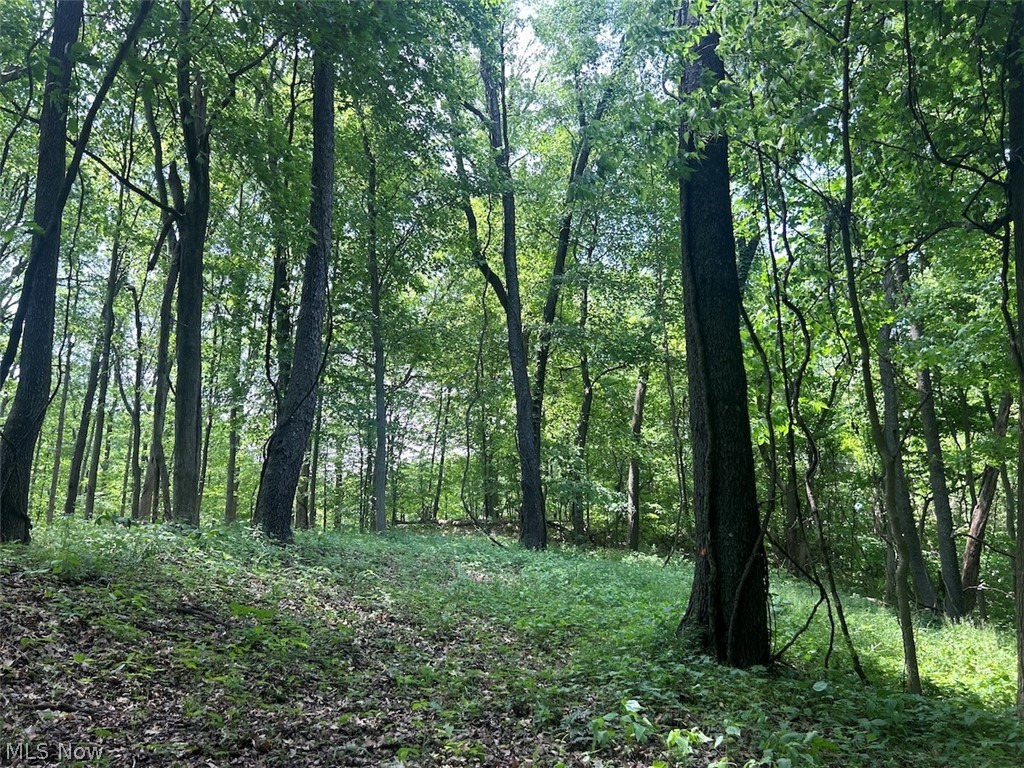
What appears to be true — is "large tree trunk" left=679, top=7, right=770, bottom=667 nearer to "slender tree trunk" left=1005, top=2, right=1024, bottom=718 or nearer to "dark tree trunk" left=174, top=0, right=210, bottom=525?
"slender tree trunk" left=1005, top=2, right=1024, bottom=718

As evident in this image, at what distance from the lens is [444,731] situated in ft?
11.6

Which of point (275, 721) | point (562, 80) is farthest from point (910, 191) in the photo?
point (562, 80)

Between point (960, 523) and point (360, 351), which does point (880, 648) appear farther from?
point (960, 523)

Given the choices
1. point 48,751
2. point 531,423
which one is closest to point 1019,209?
point 48,751

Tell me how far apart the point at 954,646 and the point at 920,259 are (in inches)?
262

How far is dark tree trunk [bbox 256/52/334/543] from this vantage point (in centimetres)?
884

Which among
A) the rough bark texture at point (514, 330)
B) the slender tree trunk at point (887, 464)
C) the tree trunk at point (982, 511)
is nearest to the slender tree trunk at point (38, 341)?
the slender tree trunk at point (887, 464)

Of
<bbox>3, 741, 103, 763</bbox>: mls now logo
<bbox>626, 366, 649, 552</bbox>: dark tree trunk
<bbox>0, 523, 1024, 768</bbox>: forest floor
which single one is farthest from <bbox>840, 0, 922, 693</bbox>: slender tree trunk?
<bbox>626, 366, 649, 552</bbox>: dark tree trunk

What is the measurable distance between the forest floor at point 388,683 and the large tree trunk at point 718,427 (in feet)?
1.37

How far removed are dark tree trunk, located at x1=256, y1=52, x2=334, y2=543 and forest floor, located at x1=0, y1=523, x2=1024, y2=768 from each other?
66.5 inches

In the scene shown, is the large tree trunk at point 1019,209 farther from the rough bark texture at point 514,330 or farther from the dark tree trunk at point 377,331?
the dark tree trunk at point 377,331

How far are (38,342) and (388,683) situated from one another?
15.3ft

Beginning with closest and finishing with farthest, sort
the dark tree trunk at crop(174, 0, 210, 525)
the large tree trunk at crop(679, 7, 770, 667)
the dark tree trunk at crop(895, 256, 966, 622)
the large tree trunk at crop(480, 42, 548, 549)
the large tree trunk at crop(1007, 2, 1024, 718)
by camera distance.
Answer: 1. the large tree trunk at crop(1007, 2, 1024, 718)
2. the large tree trunk at crop(679, 7, 770, 667)
3. the dark tree trunk at crop(174, 0, 210, 525)
4. the dark tree trunk at crop(895, 256, 966, 622)
5. the large tree trunk at crop(480, 42, 548, 549)

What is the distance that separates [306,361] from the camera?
29.8 feet
